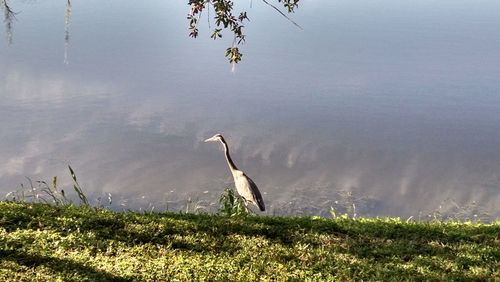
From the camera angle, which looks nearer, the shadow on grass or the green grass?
the shadow on grass

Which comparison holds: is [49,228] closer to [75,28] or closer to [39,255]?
[39,255]

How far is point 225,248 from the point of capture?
431 cm

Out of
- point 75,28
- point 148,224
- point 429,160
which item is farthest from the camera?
point 75,28

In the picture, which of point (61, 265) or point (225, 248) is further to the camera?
point (225, 248)

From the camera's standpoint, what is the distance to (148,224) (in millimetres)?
4645

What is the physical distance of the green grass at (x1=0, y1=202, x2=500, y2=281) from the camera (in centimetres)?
394

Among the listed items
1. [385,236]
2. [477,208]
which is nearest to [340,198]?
[477,208]

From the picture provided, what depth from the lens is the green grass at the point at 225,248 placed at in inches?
155

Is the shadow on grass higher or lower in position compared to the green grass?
lower

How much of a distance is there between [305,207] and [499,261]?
13.6ft

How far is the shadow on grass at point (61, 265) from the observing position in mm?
3803

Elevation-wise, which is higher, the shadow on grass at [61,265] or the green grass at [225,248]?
the green grass at [225,248]

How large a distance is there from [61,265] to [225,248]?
1.11 meters

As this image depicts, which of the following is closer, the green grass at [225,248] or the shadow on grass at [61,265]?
the shadow on grass at [61,265]
